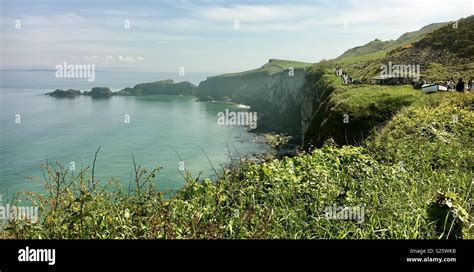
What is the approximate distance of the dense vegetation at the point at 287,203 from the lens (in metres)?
5.14

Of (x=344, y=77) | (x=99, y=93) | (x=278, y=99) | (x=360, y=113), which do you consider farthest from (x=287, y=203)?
(x=99, y=93)

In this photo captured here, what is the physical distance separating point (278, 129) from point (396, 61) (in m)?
41.0

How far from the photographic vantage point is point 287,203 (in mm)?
6395

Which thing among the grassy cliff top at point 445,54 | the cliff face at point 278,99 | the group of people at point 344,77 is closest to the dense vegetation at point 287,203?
the grassy cliff top at point 445,54

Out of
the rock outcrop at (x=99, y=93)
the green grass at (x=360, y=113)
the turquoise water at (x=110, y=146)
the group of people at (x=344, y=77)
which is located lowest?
the turquoise water at (x=110, y=146)

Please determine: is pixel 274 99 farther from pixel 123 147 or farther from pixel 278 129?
pixel 123 147

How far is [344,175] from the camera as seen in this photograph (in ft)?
24.3

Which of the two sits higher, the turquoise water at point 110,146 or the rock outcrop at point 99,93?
the rock outcrop at point 99,93

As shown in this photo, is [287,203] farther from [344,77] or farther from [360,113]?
[344,77]

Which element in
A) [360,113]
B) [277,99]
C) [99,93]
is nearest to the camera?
[360,113]

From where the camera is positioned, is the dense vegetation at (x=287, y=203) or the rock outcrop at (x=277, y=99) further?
the rock outcrop at (x=277, y=99)

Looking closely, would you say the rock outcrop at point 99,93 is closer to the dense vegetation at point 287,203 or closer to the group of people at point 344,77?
the group of people at point 344,77

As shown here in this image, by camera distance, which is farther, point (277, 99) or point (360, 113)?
point (277, 99)
